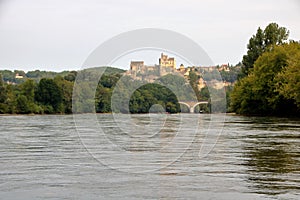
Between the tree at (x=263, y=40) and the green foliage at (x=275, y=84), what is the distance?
1123 cm

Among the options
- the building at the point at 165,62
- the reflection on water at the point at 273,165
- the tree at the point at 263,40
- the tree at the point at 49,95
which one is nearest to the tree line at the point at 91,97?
the tree at the point at 49,95

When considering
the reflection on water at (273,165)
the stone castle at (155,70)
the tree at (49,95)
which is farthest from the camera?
the tree at (49,95)

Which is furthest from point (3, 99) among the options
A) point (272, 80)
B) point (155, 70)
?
point (272, 80)

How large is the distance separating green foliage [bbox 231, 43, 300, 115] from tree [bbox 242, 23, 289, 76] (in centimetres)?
1123

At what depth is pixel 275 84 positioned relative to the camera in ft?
251

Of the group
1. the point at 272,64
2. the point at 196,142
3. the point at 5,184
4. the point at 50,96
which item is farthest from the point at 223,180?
the point at 50,96

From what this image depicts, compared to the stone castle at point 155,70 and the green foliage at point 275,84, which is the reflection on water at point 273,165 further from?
the stone castle at point 155,70

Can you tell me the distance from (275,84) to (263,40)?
28029mm

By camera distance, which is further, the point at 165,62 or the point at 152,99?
the point at 152,99

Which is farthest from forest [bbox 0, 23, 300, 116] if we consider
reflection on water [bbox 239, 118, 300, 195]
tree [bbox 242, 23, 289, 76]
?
reflection on water [bbox 239, 118, 300, 195]

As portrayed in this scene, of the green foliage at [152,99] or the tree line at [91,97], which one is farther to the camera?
the tree line at [91,97]

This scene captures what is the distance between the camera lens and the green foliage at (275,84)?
237ft

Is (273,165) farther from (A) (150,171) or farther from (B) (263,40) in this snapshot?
(B) (263,40)

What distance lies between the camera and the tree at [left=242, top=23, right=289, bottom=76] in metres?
101
